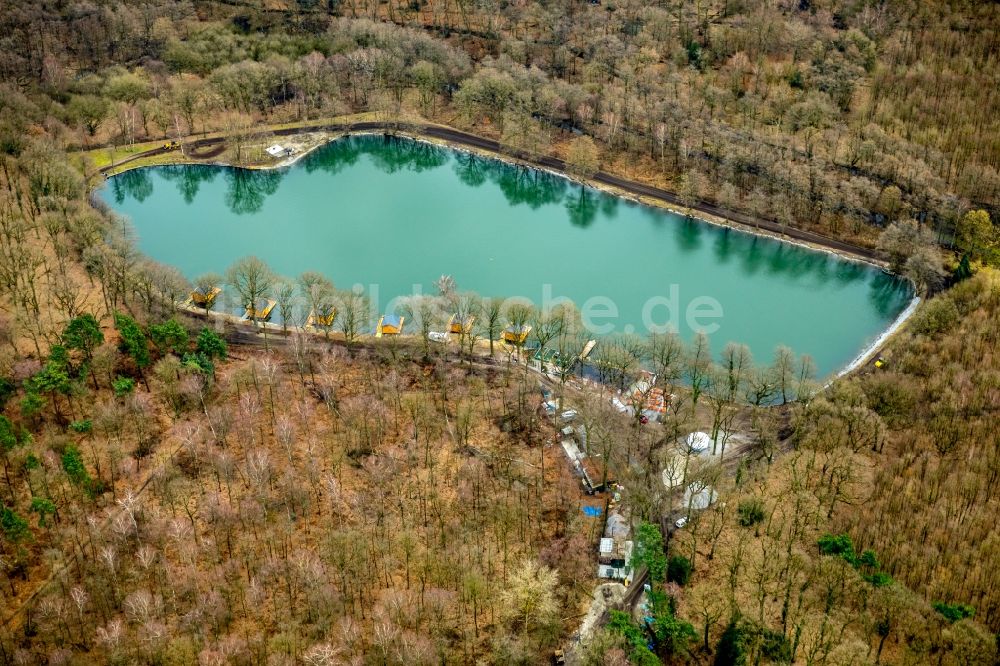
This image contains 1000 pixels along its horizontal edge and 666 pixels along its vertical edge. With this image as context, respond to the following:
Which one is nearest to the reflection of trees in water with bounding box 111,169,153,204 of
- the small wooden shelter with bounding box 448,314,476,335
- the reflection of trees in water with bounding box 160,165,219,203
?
the reflection of trees in water with bounding box 160,165,219,203

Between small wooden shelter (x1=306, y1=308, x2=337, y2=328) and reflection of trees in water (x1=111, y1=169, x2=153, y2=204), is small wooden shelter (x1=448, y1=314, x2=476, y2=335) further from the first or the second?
reflection of trees in water (x1=111, y1=169, x2=153, y2=204)

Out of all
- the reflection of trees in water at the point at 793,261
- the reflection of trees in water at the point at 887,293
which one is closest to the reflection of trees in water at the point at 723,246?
the reflection of trees in water at the point at 793,261

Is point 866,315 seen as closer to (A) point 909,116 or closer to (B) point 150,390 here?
(A) point 909,116

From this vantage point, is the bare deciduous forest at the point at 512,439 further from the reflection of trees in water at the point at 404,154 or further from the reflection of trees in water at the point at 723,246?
the reflection of trees in water at the point at 404,154

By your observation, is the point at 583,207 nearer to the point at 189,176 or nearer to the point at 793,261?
the point at 793,261

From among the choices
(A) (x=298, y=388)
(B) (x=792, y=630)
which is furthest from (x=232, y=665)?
(B) (x=792, y=630)

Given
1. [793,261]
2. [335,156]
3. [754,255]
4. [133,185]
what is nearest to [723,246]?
[754,255]
